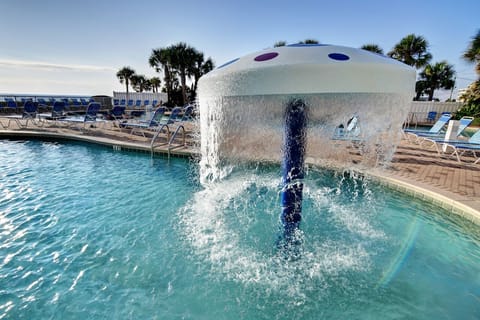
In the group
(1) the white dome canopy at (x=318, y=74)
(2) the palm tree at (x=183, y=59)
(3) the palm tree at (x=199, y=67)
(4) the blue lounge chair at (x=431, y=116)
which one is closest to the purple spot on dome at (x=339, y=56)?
(1) the white dome canopy at (x=318, y=74)

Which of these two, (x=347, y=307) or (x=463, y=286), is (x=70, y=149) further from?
(x=463, y=286)

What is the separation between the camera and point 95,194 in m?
5.00

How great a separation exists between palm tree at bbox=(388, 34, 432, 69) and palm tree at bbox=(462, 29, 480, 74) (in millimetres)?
7213

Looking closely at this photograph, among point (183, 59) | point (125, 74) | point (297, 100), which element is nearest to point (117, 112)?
A: point (297, 100)

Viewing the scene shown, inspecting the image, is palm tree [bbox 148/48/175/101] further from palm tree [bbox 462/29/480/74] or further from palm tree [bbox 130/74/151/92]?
palm tree [bbox 462/29/480/74]

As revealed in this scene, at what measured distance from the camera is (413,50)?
2361cm

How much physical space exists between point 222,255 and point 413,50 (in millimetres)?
29884

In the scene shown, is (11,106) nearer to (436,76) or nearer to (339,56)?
(339,56)

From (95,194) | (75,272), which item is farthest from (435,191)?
(95,194)

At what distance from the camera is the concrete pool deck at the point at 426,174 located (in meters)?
4.50

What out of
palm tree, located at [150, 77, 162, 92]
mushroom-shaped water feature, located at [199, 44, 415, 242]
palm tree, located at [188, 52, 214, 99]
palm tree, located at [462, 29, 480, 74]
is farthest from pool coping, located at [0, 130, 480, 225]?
palm tree, located at [150, 77, 162, 92]

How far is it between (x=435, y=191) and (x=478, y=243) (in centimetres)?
148

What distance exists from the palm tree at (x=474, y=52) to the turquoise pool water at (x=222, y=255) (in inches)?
726

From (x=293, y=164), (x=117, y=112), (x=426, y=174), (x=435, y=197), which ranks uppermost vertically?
(x=117, y=112)
